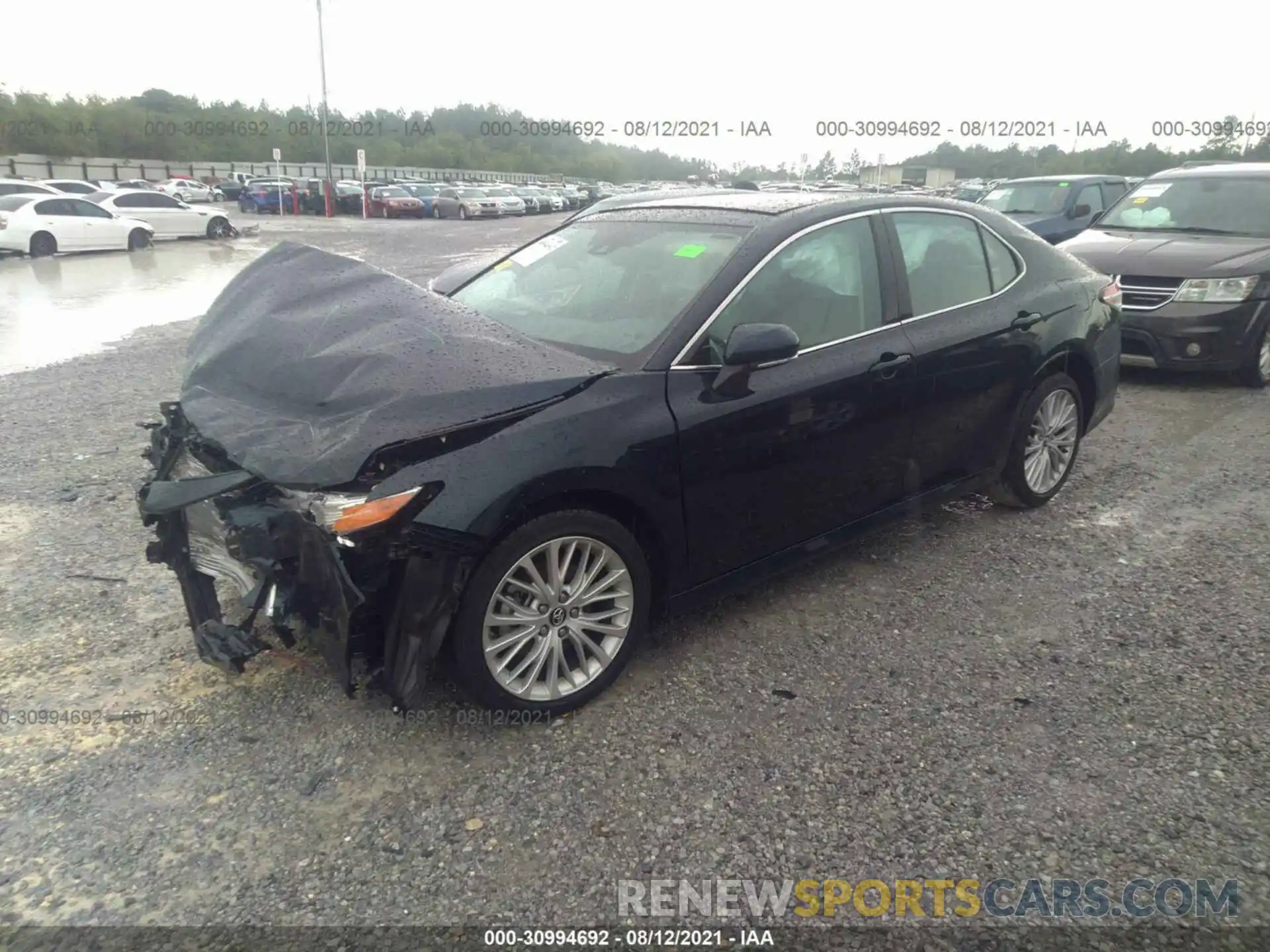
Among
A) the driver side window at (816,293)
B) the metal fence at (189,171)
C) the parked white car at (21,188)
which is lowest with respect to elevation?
the driver side window at (816,293)

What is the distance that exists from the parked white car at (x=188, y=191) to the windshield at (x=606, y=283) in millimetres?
40876

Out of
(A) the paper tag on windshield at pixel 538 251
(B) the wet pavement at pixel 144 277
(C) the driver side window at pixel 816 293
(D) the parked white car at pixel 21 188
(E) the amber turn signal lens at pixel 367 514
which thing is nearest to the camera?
(E) the amber turn signal lens at pixel 367 514

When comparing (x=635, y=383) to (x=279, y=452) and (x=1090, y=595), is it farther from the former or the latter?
(x=1090, y=595)

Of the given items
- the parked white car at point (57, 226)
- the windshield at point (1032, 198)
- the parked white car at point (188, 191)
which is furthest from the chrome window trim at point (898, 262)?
the parked white car at point (188, 191)

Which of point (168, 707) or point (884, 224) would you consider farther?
point (884, 224)

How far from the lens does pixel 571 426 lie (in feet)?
9.79

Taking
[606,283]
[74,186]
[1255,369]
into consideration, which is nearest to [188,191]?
[74,186]

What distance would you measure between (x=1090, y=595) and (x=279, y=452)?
353 cm

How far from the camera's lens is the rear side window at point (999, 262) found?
4578 millimetres

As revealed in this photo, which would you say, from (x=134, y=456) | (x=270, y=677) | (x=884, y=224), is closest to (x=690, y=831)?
(x=270, y=677)

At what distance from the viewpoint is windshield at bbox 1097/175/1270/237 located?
27.0 ft

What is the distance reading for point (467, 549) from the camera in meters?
2.75

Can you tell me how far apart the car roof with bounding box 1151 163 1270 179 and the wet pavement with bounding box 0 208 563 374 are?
11.2 meters

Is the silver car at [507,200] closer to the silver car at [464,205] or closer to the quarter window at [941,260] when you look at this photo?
the silver car at [464,205]
